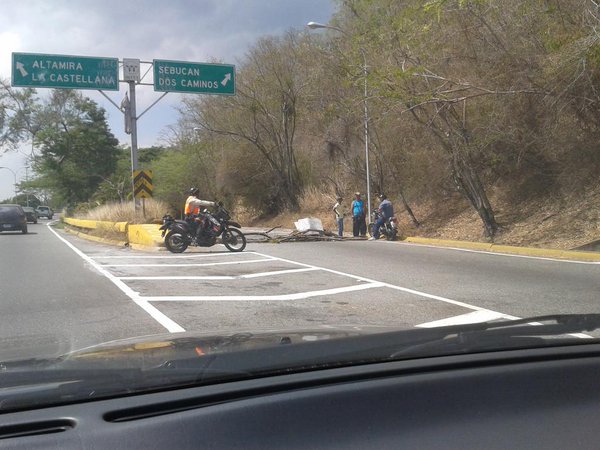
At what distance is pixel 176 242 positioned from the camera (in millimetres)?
17422

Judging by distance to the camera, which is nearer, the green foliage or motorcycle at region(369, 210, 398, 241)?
motorcycle at region(369, 210, 398, 241)

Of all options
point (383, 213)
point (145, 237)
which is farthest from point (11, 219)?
point (383, 213)

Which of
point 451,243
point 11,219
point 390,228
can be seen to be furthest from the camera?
point 11,219

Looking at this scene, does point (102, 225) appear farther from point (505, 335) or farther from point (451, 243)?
point (505, 335)

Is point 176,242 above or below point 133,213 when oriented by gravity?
below

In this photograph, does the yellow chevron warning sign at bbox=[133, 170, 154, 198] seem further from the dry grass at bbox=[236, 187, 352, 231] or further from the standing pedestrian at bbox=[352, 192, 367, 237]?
the dry grass at bbox=[236, 187, 352, 231]

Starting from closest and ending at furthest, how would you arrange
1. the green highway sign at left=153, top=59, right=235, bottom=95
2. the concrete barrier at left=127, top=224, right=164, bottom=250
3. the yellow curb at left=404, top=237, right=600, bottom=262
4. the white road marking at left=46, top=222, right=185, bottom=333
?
the white road marking at left=46, top=222, right=185, bottom=333 → the yellow curb at left=404, top=237, right=600, bottom=262 → the concrete barrier at left=127, top=224, right=164, bottom=250 → the green highway sign at left=153, top=59, right=235, bottom=95

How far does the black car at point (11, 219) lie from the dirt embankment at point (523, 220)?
16.4 meters

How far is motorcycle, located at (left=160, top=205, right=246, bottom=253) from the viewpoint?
Answer: 1722 centimetres

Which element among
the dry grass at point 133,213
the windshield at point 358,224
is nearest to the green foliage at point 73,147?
the windshield at point 358,224

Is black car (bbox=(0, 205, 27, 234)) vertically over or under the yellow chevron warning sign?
under

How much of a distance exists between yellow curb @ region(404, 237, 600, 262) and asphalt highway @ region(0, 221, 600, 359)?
783 millimetres

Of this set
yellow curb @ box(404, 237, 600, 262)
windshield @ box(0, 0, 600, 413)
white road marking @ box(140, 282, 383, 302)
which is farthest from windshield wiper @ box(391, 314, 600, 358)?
yellow curb @ box(404, 237, 600, 262)

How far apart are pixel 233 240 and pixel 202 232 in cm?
92
